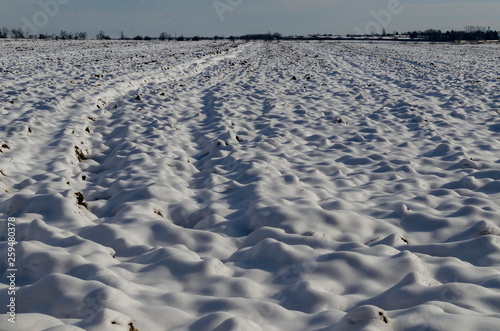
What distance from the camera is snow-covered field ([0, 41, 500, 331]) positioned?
2992 millimetres

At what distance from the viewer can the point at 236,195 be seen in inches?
209

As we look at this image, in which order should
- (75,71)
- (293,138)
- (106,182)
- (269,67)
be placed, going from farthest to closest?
(269,67)
(75,71)
(293,138)
(106,182)

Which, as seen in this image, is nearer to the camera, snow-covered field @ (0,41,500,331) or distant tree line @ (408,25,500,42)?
snow-covered field @ (0,41,500,331)

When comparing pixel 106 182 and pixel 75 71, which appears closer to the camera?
pixel 106 182

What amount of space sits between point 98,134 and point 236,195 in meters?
4.14

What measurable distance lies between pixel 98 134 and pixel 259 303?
6.18 metres

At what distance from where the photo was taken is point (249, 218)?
15.1ft

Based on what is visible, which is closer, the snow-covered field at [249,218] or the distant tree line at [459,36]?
the snow-covered field at [249,218]

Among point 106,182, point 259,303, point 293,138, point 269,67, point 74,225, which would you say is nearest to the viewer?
point 259,303

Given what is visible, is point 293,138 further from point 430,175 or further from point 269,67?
point 269,67

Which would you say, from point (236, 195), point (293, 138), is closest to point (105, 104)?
point (293, 138)

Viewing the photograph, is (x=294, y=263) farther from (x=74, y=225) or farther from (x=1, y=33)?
(x=1, y=33)

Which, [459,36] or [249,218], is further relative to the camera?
[459,36]

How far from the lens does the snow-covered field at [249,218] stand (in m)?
2.99
